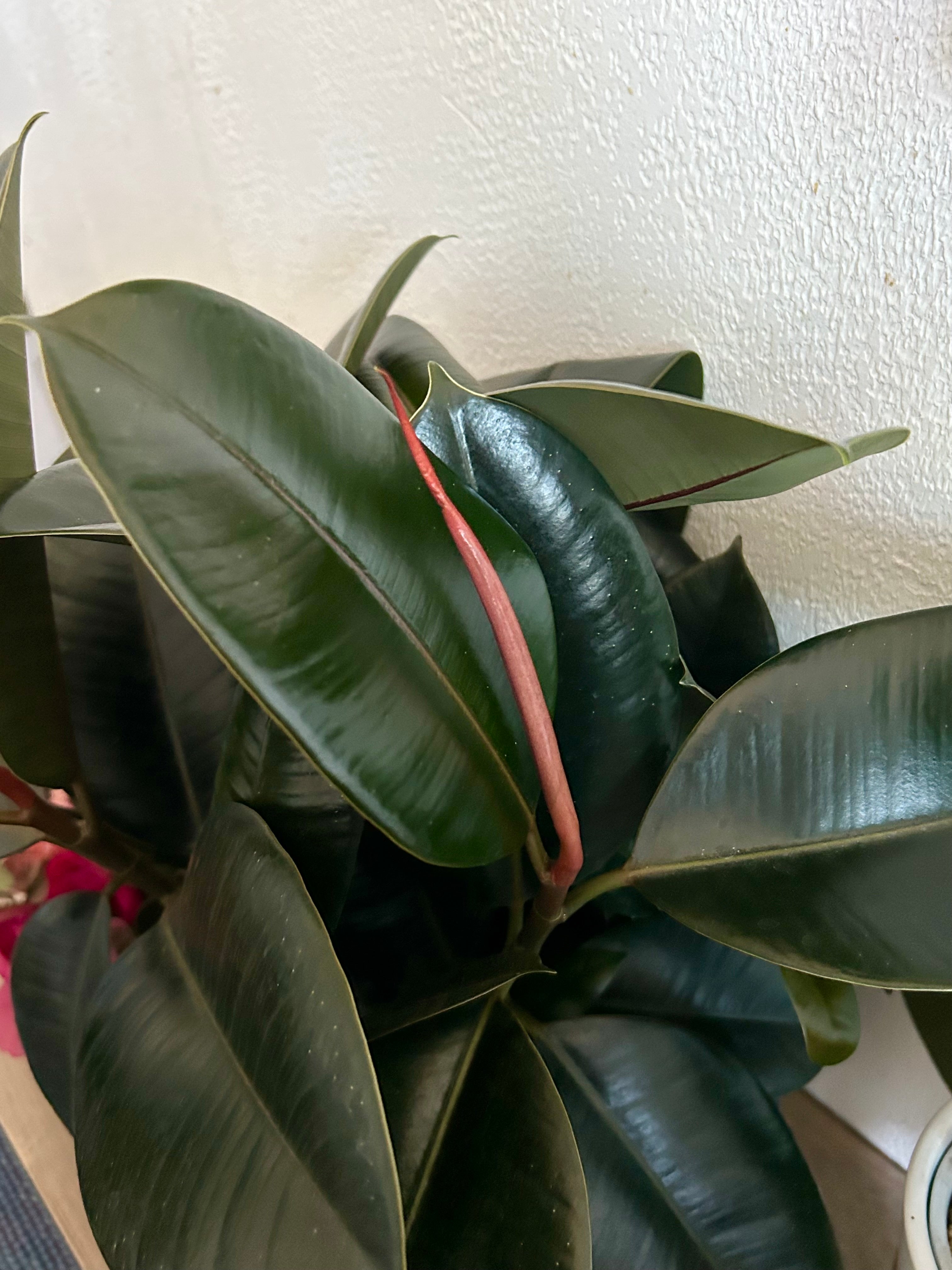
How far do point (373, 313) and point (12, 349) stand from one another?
0.18m

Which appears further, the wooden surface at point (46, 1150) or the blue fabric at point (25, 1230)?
the blue fabric at point (25, 1230)

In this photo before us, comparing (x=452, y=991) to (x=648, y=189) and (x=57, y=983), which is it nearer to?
(x=57, y=983)

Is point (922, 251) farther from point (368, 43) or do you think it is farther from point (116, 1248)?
point (116, 1248)

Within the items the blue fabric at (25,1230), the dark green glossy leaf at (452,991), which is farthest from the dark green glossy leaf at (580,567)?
the blue fabric at (25,1230)

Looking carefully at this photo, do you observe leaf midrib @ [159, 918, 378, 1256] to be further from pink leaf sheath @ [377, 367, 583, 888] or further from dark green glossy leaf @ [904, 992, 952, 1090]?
dark green glossy leaf @ [904, 992, 952, 1090]

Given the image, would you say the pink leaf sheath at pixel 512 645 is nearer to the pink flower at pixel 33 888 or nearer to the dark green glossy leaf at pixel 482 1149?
the dark green glossy leaf at pixel 482 1149

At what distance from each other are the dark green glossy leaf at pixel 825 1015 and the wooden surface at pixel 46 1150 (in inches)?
16.9

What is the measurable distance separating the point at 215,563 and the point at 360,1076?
166 mm

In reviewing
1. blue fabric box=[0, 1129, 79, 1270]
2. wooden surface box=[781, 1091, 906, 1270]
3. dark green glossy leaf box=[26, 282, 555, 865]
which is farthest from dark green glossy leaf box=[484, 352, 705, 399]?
blue fabric box=[0, 1129, 79, 1270]

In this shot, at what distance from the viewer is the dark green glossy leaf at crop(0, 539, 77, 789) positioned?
403 millimetres

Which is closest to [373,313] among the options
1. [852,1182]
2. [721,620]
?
[721,620]

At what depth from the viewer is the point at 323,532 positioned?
0.27 m

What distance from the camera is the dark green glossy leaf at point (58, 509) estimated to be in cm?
33

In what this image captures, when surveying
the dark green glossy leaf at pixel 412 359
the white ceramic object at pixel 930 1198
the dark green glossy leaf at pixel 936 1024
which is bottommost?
the white ceramic object at pixel 930 1198
